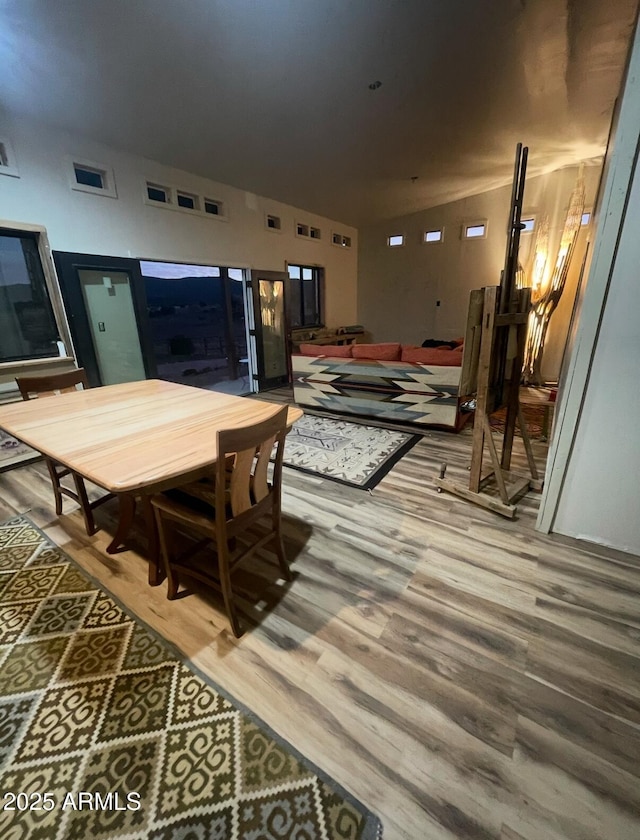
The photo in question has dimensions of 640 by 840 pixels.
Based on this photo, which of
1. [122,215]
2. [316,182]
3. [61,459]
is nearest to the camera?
[61,459]

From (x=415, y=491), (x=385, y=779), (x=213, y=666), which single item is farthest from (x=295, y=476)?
(x=385, y=779)

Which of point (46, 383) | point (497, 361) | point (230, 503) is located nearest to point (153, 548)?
point (230, 503)

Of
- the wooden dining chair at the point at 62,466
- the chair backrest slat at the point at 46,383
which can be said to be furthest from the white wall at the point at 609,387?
the chair backrest slat at the point at 46,383

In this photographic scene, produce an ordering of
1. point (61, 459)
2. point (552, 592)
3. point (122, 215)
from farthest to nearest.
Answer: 1. point (122, 215)
2. point (552, 592)
3. point (61, 459)

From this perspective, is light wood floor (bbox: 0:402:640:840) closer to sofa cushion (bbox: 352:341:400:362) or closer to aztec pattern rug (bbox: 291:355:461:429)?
aztec pattern rug (bbox: 291:355:461:429)

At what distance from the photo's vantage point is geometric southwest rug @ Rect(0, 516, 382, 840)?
37.0 inches

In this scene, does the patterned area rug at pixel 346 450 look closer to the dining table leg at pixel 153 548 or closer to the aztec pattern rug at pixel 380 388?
the aztec pattern rug at pixel 380 388

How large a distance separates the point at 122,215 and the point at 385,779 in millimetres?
4726

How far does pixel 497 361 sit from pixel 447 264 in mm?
5436

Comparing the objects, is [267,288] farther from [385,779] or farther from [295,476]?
[385,779]

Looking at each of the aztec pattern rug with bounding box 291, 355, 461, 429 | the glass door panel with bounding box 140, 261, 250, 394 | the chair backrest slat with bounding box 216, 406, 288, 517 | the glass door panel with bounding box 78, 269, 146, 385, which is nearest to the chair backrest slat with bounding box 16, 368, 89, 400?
the glass door panel with bounding box 78, 269, 146, 385

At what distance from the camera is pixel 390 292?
24.6 feet

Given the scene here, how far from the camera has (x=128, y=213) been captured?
3611mm

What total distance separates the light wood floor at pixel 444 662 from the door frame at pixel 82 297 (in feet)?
6.56
